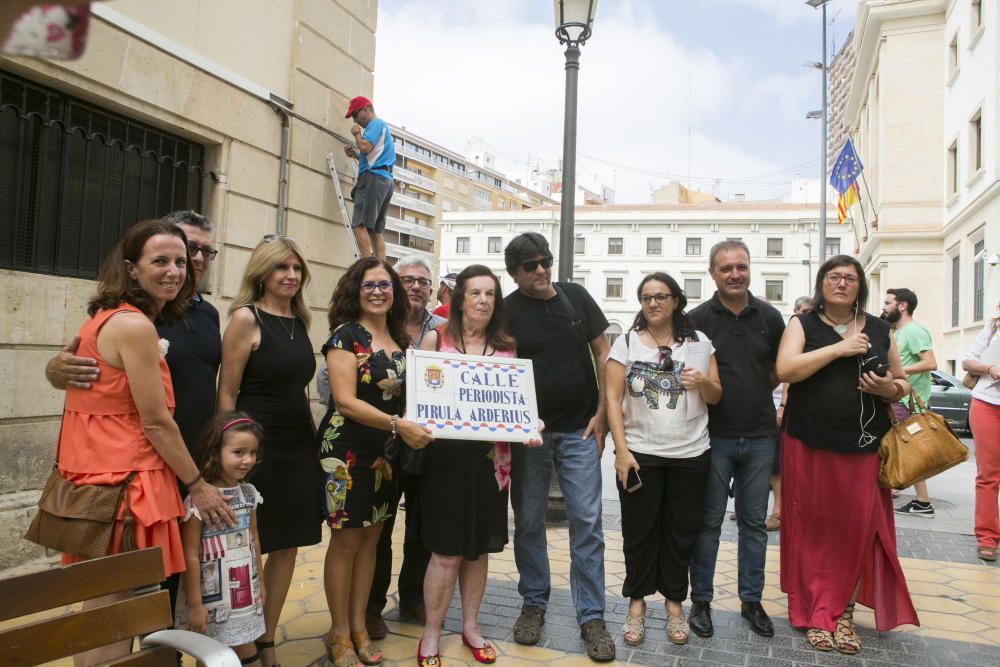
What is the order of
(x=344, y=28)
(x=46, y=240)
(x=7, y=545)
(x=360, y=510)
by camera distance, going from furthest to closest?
1. (x=344, y=28)
2. (x=46, y=240)
3. (x=7, y=545)
4. (x=360, y=510)

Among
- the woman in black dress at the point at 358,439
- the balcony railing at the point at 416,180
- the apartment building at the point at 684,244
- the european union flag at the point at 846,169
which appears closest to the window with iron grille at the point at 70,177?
the woman in black dress at the point at 358,439

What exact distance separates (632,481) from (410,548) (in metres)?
1.42

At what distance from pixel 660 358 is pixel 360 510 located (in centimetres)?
185

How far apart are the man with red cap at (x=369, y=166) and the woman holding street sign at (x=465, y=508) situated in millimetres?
4227

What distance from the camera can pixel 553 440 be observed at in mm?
4113

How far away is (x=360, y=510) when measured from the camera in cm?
347

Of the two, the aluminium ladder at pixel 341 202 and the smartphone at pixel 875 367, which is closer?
the smartphone at pixel 875 367

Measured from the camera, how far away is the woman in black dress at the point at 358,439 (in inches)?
136

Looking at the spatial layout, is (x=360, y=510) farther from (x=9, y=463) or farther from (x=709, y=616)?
(x=9, y=463)

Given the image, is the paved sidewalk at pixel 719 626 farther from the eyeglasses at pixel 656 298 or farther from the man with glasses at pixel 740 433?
the eyeglasses at pixel 656 298

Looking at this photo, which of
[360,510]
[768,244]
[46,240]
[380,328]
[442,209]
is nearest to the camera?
[360,510]

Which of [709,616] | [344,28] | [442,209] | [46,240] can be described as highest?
[442,209]

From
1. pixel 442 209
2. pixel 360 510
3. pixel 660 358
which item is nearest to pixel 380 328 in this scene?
pixel 360 510

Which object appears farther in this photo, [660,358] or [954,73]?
[954,73]
